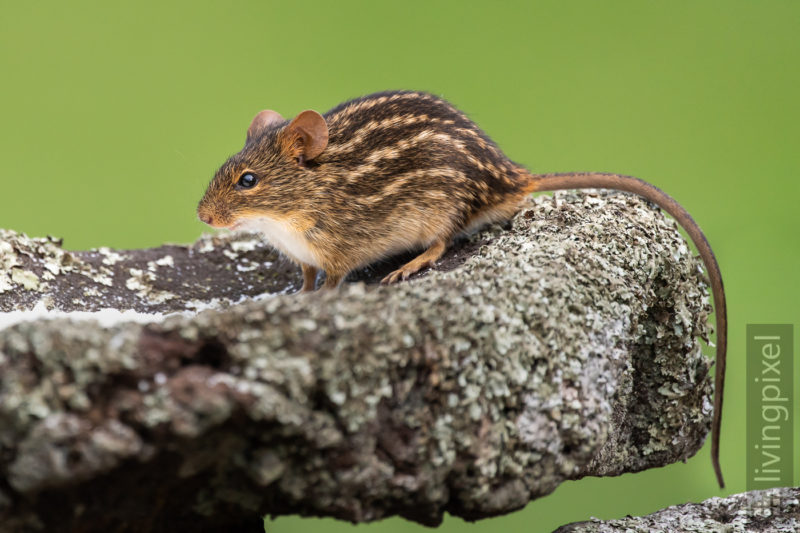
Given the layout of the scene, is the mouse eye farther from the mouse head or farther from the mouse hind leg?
the mouse hind leg

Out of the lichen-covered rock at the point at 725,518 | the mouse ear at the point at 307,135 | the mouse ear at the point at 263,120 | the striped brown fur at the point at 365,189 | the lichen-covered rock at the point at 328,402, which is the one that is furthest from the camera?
the mouse ear at the point at 263,120

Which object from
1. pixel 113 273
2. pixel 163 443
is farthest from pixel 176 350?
pixel 113 273

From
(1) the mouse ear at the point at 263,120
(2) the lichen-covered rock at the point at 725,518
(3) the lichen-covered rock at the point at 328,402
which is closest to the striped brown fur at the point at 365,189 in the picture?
(1) the mouse ear at the point at 263,120

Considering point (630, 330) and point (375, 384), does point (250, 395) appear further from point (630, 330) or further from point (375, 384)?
point (630, 330)

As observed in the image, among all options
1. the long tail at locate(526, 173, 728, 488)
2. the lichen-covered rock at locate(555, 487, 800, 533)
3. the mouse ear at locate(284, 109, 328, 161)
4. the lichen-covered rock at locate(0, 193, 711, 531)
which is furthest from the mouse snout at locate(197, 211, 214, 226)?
the lichen-covered rock at locate(555, 487, 800, 533)

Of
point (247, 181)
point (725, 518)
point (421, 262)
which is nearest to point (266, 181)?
point (247, 181)

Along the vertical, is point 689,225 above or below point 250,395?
above

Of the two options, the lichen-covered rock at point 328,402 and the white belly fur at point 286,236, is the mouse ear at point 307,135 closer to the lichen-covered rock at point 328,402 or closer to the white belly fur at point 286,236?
the white belly fur at point 286,236
